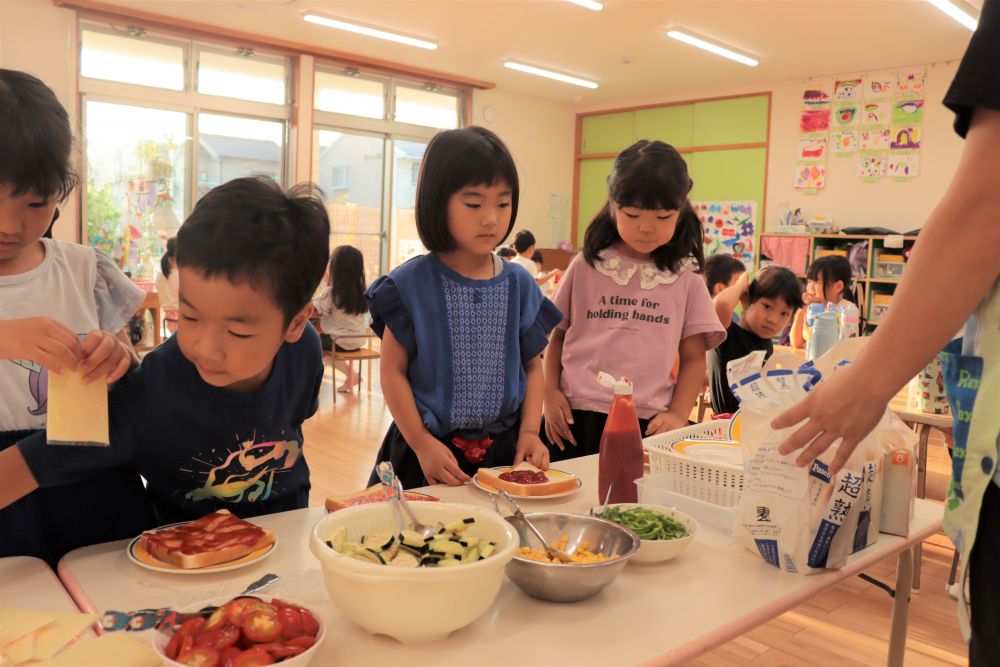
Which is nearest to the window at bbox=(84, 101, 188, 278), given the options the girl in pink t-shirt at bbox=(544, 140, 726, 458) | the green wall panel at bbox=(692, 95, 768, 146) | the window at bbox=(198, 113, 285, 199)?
the window at bbox=(198, 113, 285, 199)

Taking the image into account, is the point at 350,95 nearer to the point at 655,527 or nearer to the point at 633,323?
the point at 633,323

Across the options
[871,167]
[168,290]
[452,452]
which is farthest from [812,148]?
[452,452]

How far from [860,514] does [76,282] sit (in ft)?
4.59

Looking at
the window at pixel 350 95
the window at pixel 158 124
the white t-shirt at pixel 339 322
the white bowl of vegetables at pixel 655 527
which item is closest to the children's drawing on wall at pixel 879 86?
the window at pixel 350 95

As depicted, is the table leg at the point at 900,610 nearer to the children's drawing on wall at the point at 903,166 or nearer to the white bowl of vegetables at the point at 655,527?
the white bowl of vegetables at the point at 655,527

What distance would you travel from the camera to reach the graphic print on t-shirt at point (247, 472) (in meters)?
1.24

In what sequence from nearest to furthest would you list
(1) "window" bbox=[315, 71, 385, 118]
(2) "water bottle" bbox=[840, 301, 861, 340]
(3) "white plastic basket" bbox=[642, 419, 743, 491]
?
(3) "white plastic basket" bbox=[642, 419, 743, 491] < (2) "water bottle" bbox=[840, 301, 861, 340] < (1) "window" bbox=[315, 71, 385, 118]

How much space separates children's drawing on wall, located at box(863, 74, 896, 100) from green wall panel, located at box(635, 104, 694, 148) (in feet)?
7.11

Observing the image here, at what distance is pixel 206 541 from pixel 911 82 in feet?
29.0

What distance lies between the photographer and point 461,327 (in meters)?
1.72

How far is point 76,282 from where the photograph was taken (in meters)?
1.41

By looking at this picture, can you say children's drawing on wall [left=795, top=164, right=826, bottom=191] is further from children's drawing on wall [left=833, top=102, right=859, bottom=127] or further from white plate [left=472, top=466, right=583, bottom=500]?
white plate [left=472, top=466, right=583, bottom=500]

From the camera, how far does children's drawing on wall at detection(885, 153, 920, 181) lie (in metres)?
8.00

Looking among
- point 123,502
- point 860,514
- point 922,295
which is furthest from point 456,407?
point 922,295
